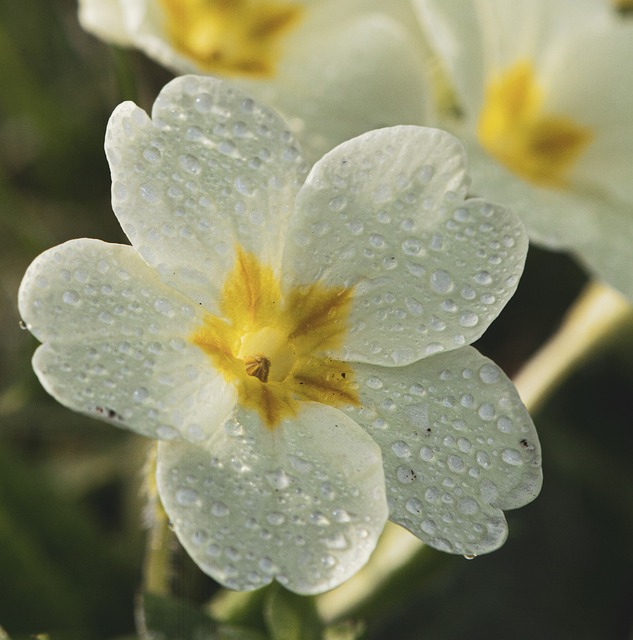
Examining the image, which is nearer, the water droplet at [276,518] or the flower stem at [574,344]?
the water droplet at [276,518]

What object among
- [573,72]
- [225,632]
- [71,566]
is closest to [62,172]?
[71,566]

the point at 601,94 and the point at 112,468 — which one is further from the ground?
the point at 601,94

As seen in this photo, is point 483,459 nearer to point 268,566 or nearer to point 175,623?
point 268,566

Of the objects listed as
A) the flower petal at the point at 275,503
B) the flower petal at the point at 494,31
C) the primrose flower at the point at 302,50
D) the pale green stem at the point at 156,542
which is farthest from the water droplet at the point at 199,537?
the flower petal at the point at 494,31

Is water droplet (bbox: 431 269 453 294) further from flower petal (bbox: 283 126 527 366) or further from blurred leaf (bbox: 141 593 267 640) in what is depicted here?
blurred leaf (bbox: 141 593 267 640)

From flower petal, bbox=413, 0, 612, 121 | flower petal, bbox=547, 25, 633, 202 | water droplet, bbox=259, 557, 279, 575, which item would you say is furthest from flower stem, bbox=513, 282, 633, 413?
water droplet, bbox=259, 557, 279, 575

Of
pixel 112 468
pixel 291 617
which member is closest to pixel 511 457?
pixel 291 617

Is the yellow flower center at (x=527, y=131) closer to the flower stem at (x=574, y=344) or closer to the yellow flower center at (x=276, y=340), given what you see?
the flower stem at (x=574, y=344)
